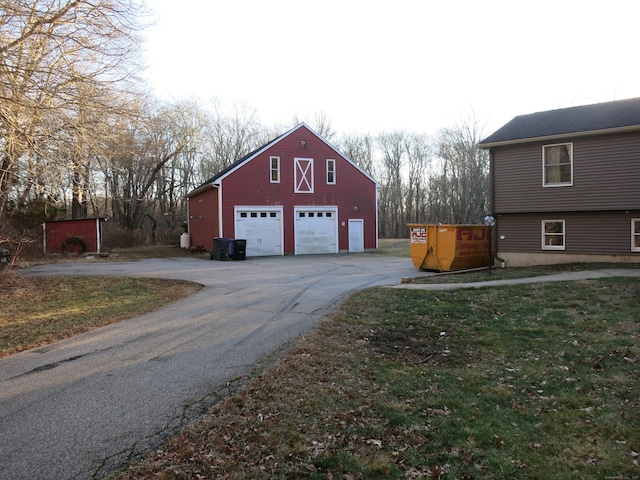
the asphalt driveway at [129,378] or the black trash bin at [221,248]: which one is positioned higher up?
the black trash bin at [221,248]

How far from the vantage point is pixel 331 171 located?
1079 inches

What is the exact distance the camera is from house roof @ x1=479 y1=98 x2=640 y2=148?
50.3ft

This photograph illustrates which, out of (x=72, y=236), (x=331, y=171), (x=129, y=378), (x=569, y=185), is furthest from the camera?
(x=331, y=171)

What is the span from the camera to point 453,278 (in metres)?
14.5

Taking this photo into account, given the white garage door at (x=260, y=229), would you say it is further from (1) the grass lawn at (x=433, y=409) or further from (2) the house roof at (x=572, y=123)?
(1) the grass lawn at (x=433, y=409)

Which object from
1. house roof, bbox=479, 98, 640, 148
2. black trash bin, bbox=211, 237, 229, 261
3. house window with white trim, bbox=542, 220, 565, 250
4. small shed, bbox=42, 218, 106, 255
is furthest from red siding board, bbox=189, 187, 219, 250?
house window with white trim, bbox=542, 220, 565, 250

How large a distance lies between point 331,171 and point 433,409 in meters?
23.7

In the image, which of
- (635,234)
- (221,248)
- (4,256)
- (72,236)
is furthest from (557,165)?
(72,236)

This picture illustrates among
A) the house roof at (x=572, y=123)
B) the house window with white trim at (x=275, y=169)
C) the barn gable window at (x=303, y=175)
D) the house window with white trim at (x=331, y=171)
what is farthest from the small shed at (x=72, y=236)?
the house roof at (x=572, y=123)

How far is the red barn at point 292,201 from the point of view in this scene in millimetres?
24688

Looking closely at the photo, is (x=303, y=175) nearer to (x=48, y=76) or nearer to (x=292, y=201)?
(x=292, y=201)

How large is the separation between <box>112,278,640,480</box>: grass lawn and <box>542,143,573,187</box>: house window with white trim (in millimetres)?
9560

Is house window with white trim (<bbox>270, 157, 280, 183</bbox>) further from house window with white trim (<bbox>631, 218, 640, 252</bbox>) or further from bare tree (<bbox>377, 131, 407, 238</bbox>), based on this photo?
bare tree (<bbox>377, 131, 407, 238</bbox>)

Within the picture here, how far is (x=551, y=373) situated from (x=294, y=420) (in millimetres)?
3377
